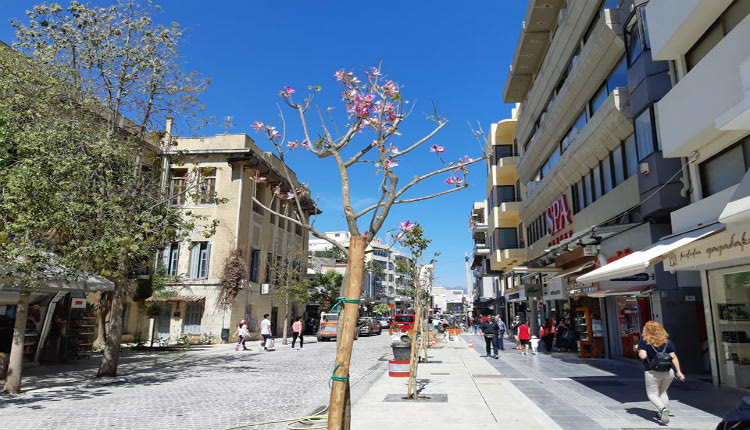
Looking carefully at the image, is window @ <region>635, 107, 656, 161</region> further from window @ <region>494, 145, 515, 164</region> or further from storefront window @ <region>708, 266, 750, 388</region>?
window @ <region>494, 145, 515, 164</region>

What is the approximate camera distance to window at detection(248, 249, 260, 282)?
→ 34.7 metres

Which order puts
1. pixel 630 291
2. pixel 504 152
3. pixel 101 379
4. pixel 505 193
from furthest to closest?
pixel 504 152 < pixel 505 193 < pixel 630 291 < pixel 101 379

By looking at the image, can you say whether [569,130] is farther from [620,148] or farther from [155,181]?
[155,181]

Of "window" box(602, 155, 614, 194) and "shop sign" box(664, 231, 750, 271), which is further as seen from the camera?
"window" box(602, 155, 614, 194)

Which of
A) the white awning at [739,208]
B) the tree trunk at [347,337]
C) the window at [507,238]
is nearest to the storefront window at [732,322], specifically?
the white awning at [739,208]

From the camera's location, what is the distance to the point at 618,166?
17656 mm

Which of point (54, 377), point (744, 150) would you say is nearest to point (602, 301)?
point (744, 150)

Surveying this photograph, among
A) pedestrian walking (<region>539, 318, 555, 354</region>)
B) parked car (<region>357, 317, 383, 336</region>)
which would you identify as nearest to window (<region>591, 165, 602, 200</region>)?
pedestrian walking (<region>539, 318, 555, 354</region>)

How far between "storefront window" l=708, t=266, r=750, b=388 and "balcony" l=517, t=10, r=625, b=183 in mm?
8631

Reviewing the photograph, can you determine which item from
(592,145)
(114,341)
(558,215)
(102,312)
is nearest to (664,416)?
(592,145)

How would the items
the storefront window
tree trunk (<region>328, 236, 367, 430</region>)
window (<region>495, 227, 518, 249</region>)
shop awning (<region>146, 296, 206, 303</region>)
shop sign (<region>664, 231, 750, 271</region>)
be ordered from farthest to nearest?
window (<region>495, 227, 518, 249</region>), shop awning (<region>146, 296, 206, 303</region>), the storefront window, shop sign (<region>664, 231, 750, 271</region>), tree trunk (<region>328, 236, 367, 430</region>)

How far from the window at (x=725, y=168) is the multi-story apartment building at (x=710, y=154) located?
21mm

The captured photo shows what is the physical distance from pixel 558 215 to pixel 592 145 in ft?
19.7

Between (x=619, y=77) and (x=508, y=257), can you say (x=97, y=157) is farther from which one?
(x=508, y=257)
